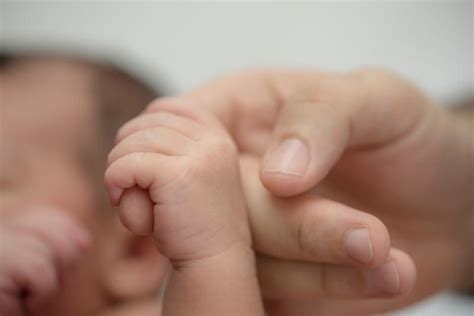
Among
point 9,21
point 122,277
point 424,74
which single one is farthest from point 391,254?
point 9,21

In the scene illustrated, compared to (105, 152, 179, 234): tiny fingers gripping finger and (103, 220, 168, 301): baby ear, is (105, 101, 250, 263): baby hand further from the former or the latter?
(103, 220, 168, 301): baby ear

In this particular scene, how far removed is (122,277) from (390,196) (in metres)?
0.36

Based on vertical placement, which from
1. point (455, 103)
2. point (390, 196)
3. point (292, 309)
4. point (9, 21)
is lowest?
point (292, 309)

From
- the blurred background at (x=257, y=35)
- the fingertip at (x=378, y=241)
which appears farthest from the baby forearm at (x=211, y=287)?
the blurred background at (x=257, y=35)

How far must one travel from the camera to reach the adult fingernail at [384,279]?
494mm

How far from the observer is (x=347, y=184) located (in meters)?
0.71

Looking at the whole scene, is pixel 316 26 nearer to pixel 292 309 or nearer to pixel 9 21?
pixel 9 21

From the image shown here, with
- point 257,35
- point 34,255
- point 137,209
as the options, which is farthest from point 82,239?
point 257,35

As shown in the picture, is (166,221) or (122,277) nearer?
(166,221)

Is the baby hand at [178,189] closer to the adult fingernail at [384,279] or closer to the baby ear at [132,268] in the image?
the adult fingernail at [384,279]

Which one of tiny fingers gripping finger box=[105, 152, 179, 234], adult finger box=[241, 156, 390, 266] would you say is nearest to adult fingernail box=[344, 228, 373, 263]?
adult finger box=[241, 156, 390, 266]

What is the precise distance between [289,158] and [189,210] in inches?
4.0

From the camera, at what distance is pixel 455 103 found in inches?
46.2

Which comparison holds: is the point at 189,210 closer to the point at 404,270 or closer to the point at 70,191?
the point at 404,270
